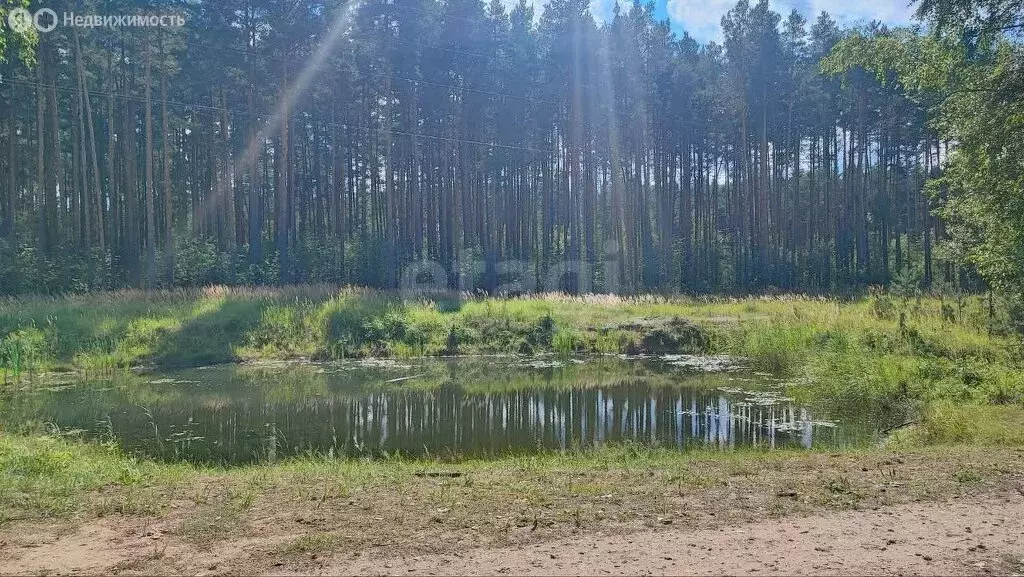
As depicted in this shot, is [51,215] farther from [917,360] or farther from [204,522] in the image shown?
[917,360]

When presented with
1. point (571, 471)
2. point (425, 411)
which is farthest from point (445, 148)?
point (571, 471)

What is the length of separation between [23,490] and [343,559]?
364cm

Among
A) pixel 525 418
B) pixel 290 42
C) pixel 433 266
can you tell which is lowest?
pixel 525 418

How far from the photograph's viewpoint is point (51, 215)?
29.4 meters

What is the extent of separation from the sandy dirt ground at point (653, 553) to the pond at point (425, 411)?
4086 mm

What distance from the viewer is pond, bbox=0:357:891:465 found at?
9.66m

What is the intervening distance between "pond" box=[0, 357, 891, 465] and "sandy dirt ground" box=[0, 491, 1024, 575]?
4086 millimetres

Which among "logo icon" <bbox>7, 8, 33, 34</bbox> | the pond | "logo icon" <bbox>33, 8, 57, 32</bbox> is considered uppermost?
"logo icon" <bbox>33, 8, 57, 32</bbox>

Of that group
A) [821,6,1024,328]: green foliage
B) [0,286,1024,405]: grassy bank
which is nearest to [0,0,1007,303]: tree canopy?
[0,286,1024,405]: grassy bank

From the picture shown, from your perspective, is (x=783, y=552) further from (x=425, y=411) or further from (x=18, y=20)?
(x=18, y=20)

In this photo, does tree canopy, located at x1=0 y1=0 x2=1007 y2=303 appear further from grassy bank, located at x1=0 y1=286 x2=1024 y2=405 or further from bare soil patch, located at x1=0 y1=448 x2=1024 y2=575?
bare soil patch, located at x1=0 y1=448 x2=1024 y2=575

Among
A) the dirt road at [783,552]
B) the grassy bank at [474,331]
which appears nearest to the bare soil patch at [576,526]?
the dirt road at [783,552]

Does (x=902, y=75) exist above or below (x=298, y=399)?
above

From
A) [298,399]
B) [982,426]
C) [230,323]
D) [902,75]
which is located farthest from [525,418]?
[230,323]
